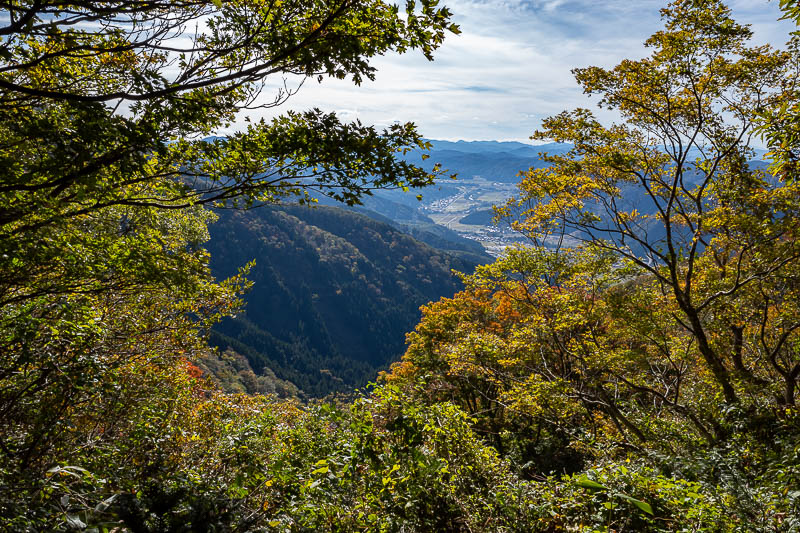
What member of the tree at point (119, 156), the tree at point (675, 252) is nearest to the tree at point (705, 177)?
the tree at point (675, 252)

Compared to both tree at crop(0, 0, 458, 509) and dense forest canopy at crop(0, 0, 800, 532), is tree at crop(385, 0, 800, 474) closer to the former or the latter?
dense forest canopy at crop(0, 0, 800, 532)

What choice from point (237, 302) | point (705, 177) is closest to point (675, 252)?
point (705, 177)

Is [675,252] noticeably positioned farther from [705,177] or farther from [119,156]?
[119,156]

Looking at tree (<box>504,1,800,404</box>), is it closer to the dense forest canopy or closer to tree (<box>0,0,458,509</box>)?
the dense forest canopy

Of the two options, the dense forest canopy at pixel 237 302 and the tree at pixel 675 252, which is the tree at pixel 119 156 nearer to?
the dense forest canopy at pixel 237 302

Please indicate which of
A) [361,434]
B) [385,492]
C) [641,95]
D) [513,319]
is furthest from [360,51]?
[513,319]

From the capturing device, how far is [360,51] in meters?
4.66

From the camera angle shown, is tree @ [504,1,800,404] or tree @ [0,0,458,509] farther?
tree @ [504,1,800,404]

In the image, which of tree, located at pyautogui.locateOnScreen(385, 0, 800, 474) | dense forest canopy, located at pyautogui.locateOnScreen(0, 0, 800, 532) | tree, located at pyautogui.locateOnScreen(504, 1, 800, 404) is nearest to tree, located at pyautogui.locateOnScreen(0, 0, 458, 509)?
dense forest canopy, located at pyautogui.locateOnScreen(0, 0, 800, 532)

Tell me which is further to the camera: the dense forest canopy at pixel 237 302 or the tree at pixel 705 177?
the tree at pixel 705 177

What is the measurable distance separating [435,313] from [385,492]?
21.9m

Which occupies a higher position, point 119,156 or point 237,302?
point 119,156

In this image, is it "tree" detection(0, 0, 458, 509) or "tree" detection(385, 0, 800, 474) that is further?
"tree" detection(385, 0, 800, 474)

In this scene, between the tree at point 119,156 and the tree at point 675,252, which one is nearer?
the tree at point 119,156
